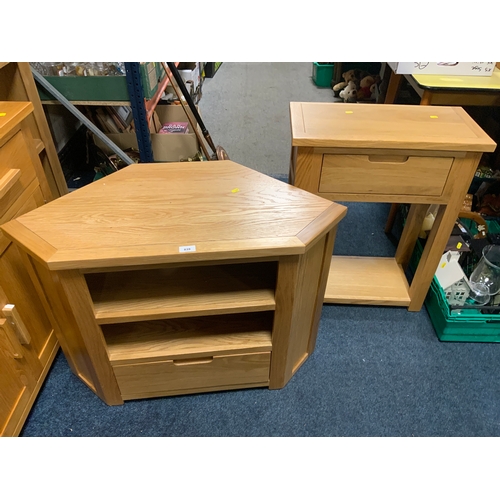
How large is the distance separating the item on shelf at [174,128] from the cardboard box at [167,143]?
35mm

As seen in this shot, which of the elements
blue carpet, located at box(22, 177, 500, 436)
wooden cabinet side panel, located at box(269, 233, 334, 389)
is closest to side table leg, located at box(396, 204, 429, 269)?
blue carpet, located at box(22, 177, 500, 436)

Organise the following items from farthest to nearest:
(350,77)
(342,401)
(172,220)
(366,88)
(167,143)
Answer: (350,77)
(366,88)
(167,143)
(342,401)
(172,220)

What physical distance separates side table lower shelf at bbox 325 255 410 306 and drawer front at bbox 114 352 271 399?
467mm

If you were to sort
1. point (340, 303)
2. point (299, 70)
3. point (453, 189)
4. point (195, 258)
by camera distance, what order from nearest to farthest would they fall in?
point (195, 258)
point (453, 189)
point (340, 303)
point (299, 70)

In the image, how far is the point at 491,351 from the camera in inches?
54.0

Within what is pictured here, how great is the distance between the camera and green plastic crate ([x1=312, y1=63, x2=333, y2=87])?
3443 mm

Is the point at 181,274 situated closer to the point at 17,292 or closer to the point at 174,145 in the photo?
the point at 17,292

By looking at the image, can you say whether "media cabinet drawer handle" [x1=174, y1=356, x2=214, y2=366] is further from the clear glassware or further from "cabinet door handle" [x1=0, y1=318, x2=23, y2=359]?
the clear glassware

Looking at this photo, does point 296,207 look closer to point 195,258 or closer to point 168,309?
point 195,258

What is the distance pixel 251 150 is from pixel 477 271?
1.60 metres

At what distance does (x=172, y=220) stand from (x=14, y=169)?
459 mm

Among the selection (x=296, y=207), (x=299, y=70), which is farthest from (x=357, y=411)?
(x=299, y=70)

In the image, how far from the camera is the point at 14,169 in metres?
1.02

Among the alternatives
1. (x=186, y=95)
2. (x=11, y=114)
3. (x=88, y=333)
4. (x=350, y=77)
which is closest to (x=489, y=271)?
(x=88, y=333)
